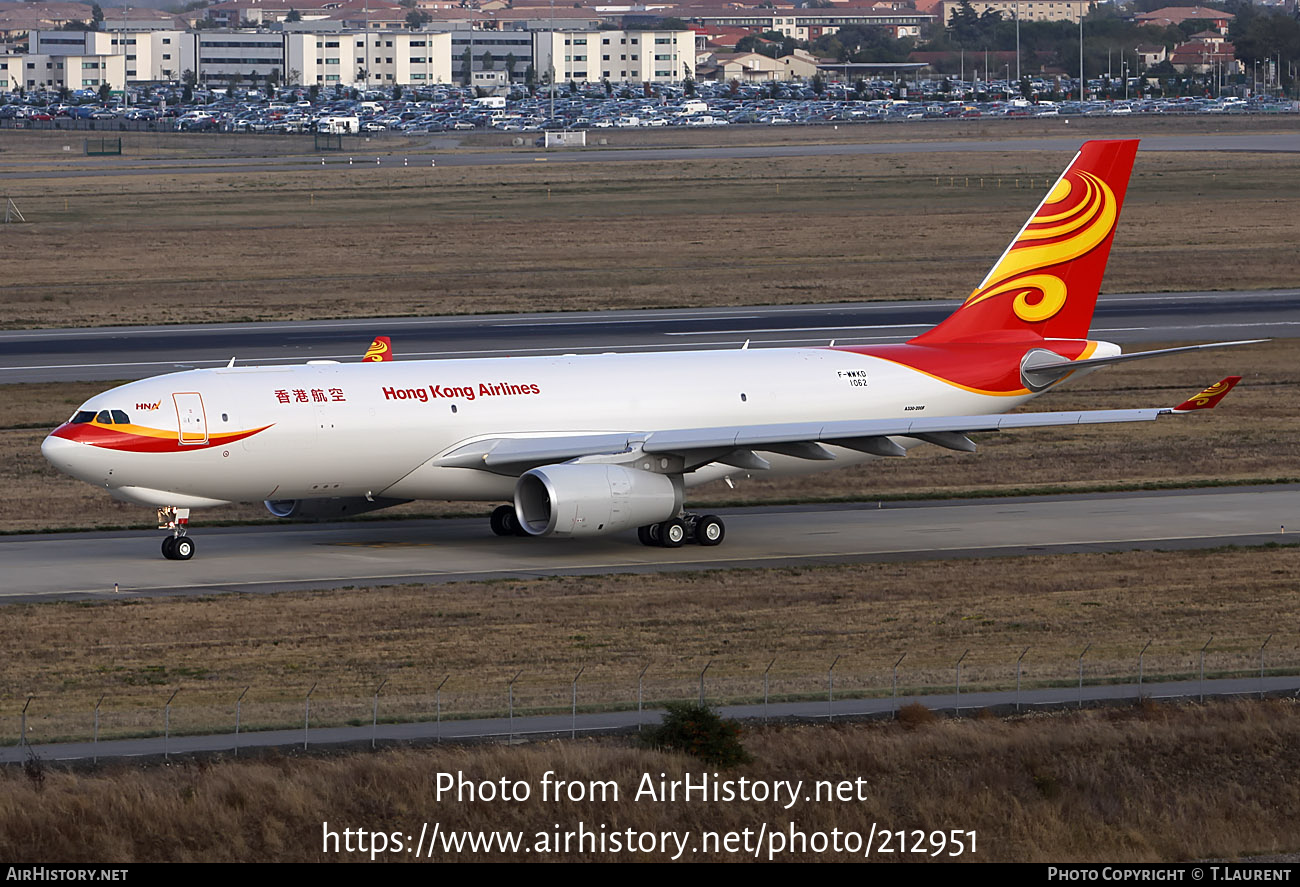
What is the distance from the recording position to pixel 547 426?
4575 centimetres

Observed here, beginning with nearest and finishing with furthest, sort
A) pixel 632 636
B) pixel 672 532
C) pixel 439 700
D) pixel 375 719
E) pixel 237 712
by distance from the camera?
pixel 237 712
pixel 375 719
pixel 439 700
pixel 632 636
pixel 672 532

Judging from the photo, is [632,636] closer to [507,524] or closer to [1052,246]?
[507,524]

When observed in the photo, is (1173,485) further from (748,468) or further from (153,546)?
(153,546)

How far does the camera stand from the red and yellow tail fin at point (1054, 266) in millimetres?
51750

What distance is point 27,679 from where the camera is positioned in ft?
108

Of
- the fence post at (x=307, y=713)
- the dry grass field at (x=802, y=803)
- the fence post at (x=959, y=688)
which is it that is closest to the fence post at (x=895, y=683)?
the fence post at (x=959, y=688)

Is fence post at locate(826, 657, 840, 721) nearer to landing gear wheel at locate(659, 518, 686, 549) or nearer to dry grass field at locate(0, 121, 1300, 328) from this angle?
landing gear wheel at locate(659, 518, 686, 549)

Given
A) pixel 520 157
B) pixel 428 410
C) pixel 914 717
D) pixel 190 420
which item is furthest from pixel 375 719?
pixel 520 157

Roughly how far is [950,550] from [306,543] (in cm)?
1595

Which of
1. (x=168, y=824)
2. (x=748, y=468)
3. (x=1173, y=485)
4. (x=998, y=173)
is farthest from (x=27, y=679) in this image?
(x=998, y=173)

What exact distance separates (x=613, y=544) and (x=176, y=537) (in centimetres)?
1073

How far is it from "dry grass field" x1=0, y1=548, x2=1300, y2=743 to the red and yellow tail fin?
10018mm

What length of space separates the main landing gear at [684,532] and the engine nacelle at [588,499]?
64.8 inches

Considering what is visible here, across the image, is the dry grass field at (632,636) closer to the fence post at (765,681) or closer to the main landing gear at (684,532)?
the fence post at (765,681)
